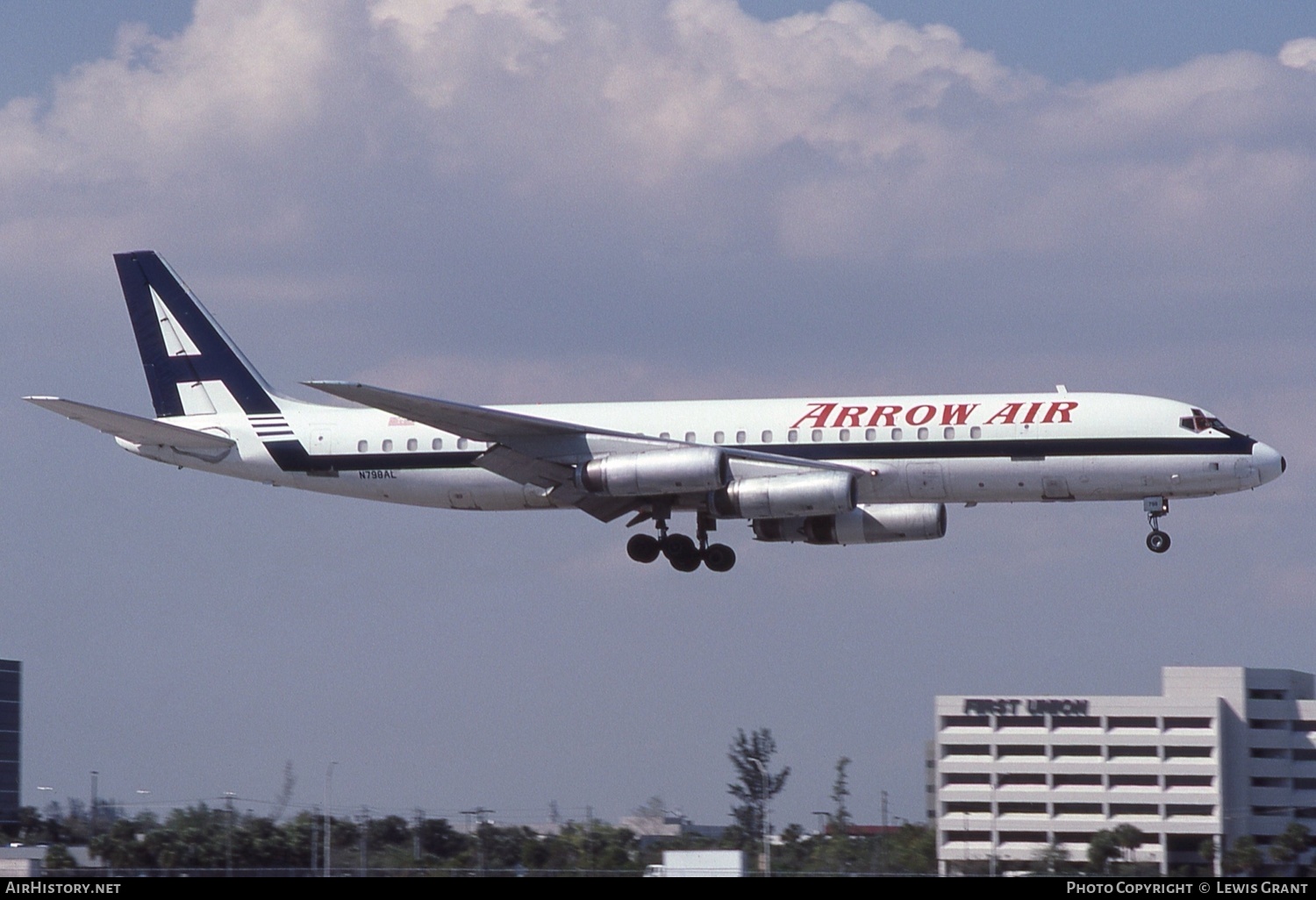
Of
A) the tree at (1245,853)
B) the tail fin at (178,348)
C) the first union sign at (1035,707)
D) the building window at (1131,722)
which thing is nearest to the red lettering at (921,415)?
the tail fin at (178,348)

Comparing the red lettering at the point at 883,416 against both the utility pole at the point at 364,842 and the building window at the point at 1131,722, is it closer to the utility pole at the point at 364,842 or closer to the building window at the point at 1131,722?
the utility pole at the point at 364,842

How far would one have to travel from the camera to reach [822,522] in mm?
52531

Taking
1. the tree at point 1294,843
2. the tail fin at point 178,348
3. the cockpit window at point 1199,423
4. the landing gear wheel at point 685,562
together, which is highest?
the tail fin at point 178,348

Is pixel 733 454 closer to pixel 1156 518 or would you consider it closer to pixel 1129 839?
pixel 1156 518

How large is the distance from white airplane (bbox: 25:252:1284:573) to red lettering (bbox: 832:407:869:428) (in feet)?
0.16

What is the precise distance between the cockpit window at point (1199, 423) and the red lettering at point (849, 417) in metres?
8.68

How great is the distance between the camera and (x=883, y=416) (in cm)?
4862

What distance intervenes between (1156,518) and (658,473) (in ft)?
45.7

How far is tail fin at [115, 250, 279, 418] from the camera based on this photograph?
57.2 metres

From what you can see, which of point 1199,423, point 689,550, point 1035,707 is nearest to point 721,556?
point 689,550

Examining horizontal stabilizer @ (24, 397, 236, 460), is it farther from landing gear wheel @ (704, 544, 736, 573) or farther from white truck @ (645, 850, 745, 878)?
white truck @ (645, 850, 745, 878)

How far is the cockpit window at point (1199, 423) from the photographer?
47.9 metres
